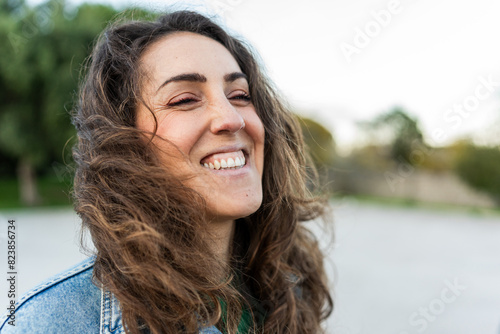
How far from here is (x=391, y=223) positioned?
1284 cm

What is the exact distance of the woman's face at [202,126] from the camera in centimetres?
158

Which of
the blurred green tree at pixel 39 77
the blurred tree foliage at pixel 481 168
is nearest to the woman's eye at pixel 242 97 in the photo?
the blurred green tree at pixel 39 77

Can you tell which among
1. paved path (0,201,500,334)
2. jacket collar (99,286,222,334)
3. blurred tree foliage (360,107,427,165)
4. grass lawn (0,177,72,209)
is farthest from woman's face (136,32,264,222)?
blurred tree foliage (360,107,427,165)

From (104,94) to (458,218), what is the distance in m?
14.7

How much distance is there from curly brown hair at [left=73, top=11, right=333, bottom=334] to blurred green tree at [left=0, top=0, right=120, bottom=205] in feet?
40.0

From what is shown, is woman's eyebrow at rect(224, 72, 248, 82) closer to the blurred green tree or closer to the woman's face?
the woman's face

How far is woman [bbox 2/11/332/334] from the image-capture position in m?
1.39

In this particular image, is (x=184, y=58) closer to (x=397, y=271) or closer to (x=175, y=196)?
(x=175, y=196)

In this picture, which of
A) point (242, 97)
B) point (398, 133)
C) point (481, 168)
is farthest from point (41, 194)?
point (242, 97)

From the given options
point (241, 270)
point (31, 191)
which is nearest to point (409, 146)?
point (31, 191)

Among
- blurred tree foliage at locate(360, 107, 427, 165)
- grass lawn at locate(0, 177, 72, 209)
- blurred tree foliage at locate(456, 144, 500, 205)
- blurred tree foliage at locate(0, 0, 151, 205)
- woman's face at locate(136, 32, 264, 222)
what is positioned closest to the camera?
woman's face at locate(136, 32, 264, 222)

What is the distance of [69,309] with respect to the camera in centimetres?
135

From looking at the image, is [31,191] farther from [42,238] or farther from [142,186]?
[142,186]

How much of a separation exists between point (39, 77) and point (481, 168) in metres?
16.4
